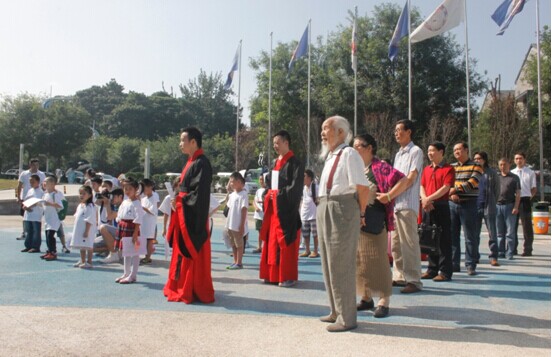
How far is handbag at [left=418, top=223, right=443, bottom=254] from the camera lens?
7133mm

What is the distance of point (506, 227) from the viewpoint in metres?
10.5

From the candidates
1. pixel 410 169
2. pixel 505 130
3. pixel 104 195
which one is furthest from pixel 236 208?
pixel 505 130

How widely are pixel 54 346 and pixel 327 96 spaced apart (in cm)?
3714

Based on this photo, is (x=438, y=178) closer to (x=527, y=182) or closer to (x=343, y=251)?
(x=343, y=251)

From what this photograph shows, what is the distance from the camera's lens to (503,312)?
5.74 m

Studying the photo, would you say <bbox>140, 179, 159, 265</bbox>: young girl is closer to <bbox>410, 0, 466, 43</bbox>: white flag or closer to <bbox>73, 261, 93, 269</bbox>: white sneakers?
<bbox>73, 261, 93, 269</bbox>: white sneakers

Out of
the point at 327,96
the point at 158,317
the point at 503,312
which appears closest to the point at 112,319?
the point at 158,317

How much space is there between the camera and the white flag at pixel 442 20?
20.2 m

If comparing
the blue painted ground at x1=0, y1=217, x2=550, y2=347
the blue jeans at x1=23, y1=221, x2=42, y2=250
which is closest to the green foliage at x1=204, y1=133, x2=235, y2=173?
the blue jeans at x1=23, y1=221, x2=42, y2=250

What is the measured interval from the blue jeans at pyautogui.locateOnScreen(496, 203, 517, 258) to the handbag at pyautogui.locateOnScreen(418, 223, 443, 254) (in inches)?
145

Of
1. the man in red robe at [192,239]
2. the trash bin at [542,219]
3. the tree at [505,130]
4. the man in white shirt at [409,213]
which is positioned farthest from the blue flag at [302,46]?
the man in red robe at [192,239]

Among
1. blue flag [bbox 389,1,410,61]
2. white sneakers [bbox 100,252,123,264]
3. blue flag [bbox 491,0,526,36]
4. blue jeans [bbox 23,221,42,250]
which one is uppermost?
blue flag [bbox 389,1,410,61]

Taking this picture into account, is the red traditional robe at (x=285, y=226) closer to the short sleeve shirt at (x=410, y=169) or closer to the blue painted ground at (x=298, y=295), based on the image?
the blue painted ground at (x=298, y=295)

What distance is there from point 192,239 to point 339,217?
2070 mm
